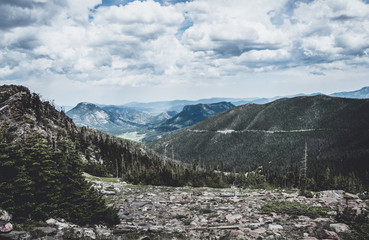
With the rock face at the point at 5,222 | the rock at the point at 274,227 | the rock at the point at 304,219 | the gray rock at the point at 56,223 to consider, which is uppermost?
the rock face at the point at 5,222

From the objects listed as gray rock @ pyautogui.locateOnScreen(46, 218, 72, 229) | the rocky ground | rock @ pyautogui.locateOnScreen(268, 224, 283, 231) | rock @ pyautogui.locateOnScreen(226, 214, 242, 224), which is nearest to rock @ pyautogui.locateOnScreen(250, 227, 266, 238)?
the rocky ground

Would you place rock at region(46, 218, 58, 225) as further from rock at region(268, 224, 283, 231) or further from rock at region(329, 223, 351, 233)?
rock at region(329, 223, 351, 233)

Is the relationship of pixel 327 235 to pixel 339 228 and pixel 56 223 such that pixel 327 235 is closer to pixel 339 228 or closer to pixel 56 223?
pixel 339 228

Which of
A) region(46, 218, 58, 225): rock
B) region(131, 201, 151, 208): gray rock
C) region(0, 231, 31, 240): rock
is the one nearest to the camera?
region(0, 231, 31, 240): rock

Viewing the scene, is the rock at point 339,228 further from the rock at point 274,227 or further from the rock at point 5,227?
the rock at point 5,227

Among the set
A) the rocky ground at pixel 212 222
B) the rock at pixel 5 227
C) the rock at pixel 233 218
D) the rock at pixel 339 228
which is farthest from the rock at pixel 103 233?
the rock at pixel 339 228

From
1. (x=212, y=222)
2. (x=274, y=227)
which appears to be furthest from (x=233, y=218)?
(x=274, y=227)

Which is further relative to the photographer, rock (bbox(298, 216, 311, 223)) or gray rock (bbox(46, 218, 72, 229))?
rock (bbox(298, 216, 311, 223))

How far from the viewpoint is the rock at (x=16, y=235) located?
43.0 feet

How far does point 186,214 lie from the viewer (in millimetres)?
25141

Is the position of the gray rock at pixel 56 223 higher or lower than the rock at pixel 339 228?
higher

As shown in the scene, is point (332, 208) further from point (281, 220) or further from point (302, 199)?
point (281, 220)

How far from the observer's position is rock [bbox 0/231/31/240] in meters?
13.1

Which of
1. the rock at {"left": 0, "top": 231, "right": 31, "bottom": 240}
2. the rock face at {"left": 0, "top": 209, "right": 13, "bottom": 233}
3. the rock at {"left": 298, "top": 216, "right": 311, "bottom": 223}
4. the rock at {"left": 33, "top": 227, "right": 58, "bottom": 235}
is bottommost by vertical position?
the rock at {"left": 298, "top": 216, "right": 311, "bottom": 223}
